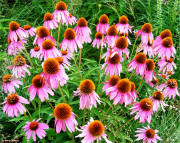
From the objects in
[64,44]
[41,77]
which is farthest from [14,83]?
[64,44]

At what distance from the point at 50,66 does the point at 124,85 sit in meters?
0.52

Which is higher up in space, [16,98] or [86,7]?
[86,7]

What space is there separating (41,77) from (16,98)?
26 cm

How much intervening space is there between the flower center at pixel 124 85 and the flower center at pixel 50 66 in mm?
453

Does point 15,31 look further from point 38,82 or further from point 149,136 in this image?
point 149,136

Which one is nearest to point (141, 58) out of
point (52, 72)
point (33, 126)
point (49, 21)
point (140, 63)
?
point (140, 63)

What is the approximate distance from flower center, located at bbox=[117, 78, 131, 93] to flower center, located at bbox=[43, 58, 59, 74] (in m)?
0.45

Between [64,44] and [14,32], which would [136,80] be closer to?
[64,44]

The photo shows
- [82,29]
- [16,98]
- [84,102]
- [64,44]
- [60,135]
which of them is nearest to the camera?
[84,102]

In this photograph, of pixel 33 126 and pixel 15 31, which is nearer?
pixel 33 126

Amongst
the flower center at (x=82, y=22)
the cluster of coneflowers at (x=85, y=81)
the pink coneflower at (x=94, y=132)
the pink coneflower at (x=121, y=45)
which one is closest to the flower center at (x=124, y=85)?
the cluster of coneflowers at (x=85, y=81)

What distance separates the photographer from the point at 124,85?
1515 millimetres

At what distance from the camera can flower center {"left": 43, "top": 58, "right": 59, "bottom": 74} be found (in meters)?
1.48

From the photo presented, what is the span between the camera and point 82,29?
2.18 meters
